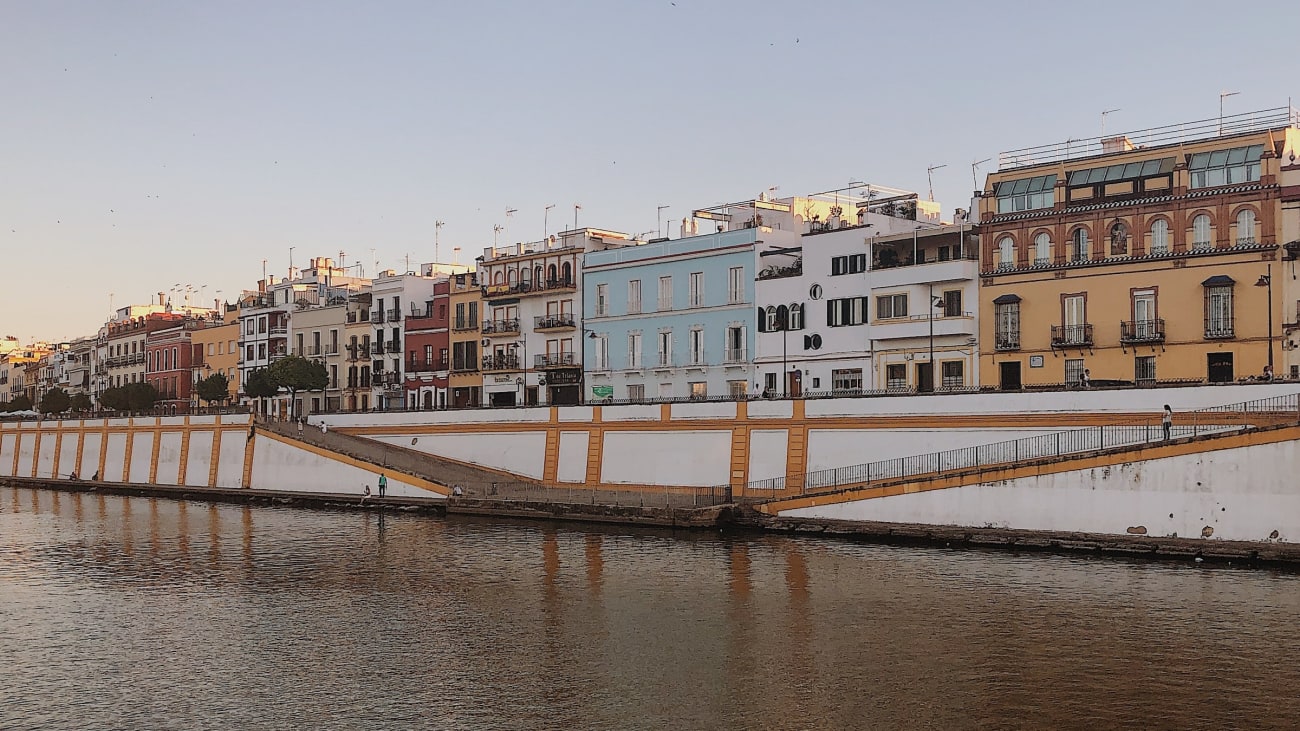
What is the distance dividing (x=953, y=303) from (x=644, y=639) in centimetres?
3161

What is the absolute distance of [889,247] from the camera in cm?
5878

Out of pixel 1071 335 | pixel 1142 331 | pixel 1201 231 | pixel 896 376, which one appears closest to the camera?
pixel 1201 231

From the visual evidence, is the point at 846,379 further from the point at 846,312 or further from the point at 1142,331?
the point at 1142,331

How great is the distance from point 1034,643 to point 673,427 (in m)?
30.0

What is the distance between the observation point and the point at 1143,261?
50.0 m

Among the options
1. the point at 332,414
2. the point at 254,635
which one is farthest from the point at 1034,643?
the point at 332,414

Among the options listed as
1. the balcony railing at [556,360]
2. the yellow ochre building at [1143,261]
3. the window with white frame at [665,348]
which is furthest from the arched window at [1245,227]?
the balcony railing at [556,360]

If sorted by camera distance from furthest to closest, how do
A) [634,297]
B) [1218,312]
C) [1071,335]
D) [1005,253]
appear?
[634,297], [1005,253], [1071,335], [1218,312]

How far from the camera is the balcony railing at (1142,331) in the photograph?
162ft

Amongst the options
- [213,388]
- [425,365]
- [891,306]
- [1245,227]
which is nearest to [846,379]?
[891,306]

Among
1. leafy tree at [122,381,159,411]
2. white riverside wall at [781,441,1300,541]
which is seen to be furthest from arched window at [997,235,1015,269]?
leafy tree at [122,381,159,411]

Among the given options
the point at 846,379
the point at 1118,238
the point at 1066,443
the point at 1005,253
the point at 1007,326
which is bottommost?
the point at 1066,443

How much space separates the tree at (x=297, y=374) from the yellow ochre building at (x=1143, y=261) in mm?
48538

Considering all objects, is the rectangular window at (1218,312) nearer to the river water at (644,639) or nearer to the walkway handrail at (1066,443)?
the walkway handrail at (1066,443)
